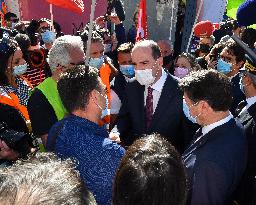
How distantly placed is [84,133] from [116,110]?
6.65ft

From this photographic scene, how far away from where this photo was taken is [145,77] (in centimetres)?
325

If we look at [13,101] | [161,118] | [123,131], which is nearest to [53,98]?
[13,101]

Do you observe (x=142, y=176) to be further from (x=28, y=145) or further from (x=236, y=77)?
(x=236, y=77)

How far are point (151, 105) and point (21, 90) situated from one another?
1.16 meters

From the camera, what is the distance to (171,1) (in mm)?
5996

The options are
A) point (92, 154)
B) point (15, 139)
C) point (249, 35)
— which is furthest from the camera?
point (249, 35)

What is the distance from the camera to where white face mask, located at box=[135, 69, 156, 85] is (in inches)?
127

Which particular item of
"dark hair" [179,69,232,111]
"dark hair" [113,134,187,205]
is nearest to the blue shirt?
"dark hair" [113,134,187,205]

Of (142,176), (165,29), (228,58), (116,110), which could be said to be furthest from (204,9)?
(142,176)

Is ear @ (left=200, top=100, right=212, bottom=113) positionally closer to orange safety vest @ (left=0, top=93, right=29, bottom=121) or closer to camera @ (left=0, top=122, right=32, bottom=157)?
camera @ (left=0, top=122, right=32, bottom=157)

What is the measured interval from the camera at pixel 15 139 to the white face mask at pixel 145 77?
50.2 inches

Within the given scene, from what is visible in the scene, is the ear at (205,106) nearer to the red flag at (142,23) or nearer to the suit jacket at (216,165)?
the suit jacket at (216,165)

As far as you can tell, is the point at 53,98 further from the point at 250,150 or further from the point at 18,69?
the point at 250,150

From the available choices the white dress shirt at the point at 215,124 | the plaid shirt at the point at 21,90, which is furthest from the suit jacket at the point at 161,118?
the plaid shirt at the point at 21,90
